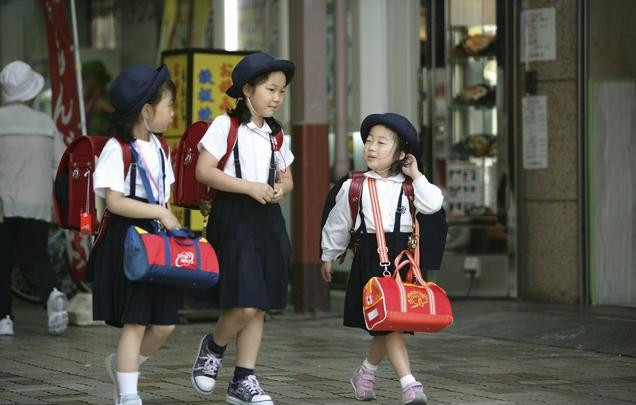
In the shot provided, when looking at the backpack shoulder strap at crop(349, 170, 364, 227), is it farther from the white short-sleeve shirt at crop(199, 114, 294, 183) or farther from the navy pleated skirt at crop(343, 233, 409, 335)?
the white short-sleeve shirt at crop(199, 114, 294, 183)

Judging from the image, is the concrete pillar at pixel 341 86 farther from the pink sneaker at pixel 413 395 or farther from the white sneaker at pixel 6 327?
the pink sneaker at pixel 413 395

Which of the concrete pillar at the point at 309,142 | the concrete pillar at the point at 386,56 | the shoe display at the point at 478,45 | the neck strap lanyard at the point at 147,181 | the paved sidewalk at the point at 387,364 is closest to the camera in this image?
the neck strap lanyard at the point at 147,181

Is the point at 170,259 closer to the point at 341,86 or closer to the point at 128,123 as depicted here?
the point at 128,123

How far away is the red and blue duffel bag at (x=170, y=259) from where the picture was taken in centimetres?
638

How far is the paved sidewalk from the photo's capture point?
7.51 m

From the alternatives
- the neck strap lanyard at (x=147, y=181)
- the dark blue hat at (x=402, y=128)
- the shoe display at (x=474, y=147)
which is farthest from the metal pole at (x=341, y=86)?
the neck strap lanyard at (x=147, y=181)

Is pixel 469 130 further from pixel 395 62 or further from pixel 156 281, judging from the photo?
pixel 156 281

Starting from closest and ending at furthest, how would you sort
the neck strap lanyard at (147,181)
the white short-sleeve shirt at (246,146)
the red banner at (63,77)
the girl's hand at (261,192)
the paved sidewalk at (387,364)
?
the neck strap lanyard at (147,181), the girl's hand at (261,192), the white short-sleeve shirt at (246,146), the paved sidewalk at (387,364), the red banner at (63,77)

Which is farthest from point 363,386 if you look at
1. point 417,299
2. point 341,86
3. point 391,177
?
point 341,86

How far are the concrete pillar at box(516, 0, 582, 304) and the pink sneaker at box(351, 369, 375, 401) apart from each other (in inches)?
201

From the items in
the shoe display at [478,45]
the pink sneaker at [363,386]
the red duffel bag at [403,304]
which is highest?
the shoe display at [478,45]

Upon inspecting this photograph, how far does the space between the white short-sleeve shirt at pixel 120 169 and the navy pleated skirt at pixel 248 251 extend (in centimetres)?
39

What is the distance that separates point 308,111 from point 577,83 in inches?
90.1

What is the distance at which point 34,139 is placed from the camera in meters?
10.7
